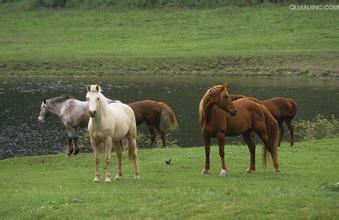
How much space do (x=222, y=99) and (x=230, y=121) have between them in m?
0.84

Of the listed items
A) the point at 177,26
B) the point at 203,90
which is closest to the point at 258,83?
the point at 203,90

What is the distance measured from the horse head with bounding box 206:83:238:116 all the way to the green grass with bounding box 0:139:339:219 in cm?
174

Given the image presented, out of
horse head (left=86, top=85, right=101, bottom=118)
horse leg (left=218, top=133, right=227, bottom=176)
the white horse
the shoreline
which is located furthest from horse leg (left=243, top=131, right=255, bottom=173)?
the shoreline

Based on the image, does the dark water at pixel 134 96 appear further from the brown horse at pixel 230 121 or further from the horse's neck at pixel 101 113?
the horse's neck at pixel 101 113

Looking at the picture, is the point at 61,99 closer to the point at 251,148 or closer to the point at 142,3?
the point at 251,148

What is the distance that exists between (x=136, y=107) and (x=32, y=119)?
581 inches

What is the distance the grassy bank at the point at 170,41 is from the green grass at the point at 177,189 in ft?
146

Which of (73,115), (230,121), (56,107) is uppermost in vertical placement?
(230,121)

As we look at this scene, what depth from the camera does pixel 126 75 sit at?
69.3m

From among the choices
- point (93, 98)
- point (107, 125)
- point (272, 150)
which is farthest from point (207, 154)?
point (93, 98)

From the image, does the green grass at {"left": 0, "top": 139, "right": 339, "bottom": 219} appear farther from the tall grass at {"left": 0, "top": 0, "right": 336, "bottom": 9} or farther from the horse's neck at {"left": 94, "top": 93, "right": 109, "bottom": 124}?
the tall grass at {"left": 0, "top": 0, "right": 336, "bottom": 9}

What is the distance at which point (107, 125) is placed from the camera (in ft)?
56.5

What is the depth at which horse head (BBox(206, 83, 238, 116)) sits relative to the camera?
59.8ft

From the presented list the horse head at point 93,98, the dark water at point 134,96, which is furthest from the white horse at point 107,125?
the dark water at point 134,96
